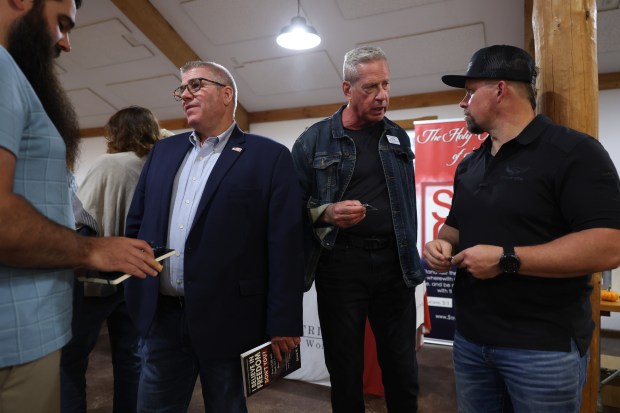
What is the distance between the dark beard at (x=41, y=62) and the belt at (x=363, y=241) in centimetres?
105

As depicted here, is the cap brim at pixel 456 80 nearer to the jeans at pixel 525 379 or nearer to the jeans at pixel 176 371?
the jeans at pixel 525 379

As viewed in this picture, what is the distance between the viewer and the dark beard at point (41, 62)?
950 millimetres

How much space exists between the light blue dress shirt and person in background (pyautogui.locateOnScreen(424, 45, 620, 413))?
90cm

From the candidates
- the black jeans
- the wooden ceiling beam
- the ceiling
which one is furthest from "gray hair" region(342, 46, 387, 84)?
the wooden ceiling beam

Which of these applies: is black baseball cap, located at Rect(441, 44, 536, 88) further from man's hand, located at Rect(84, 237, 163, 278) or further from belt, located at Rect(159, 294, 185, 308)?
belt, located at Rect(159, 294, 185, 308)

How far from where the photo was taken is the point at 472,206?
4.42 feet

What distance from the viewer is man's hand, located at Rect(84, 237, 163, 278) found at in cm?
96

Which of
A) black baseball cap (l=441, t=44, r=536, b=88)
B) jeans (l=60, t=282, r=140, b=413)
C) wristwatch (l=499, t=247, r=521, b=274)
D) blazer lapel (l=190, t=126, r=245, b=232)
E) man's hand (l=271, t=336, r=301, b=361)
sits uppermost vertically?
black baseball cap (l=441, t=44, r=536, b=88)

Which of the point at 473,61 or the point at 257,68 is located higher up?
the point at 257,68

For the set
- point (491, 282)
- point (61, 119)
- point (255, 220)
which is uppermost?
point (61, 119)

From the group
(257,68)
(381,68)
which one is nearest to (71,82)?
(257,68)

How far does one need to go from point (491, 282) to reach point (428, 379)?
7.88 ft

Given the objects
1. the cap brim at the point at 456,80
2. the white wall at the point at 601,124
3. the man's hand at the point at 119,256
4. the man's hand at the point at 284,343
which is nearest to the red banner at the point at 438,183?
the white wall at the point at 601,124

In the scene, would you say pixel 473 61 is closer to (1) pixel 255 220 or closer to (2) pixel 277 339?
(1) pixel 255 220
